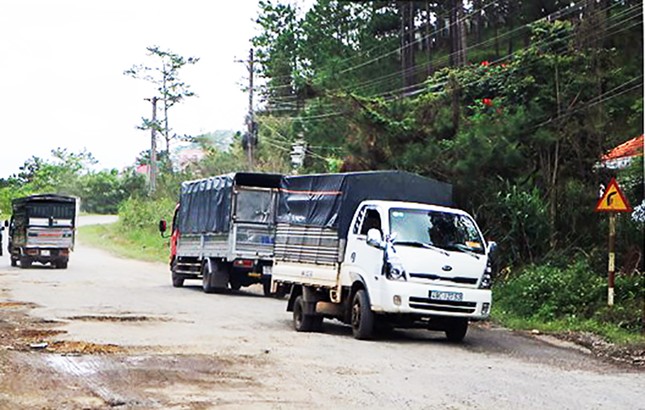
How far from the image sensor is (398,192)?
52.8 ft

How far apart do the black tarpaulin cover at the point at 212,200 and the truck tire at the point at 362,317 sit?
9473mm

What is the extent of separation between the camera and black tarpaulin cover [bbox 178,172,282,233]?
24094mm

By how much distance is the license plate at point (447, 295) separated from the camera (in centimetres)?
1412

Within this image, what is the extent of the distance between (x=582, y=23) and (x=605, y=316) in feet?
28.6

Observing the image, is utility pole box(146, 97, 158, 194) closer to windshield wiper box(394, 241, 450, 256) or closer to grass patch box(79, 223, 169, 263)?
grass patch box(79, 223, 169, 263)

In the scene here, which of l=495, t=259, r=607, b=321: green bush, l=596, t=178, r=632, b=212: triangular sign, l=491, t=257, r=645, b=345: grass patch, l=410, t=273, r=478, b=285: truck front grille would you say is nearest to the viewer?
l=410, t=273, r=478, b=285: truck front grille

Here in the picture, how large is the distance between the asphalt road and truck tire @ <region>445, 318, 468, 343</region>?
15 centimetres

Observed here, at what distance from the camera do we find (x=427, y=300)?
14102mm

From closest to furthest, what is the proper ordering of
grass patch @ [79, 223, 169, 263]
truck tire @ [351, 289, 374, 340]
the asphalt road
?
the asphalt road < truck tire @ [351, 289, 374, 340] < grass patch @ [79, 223, 169, 263]

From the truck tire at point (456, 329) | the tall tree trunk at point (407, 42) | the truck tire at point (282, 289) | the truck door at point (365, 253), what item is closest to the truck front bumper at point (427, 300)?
the truck door at point (365, 253)

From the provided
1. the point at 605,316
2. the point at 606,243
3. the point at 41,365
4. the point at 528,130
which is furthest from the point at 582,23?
the point at 41,365

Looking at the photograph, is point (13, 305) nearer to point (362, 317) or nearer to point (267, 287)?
point (267, 287)

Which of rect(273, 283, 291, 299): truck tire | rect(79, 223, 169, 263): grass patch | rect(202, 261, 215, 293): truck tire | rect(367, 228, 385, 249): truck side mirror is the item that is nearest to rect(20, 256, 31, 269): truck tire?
rect(79, 223, 169, 263): grass patch

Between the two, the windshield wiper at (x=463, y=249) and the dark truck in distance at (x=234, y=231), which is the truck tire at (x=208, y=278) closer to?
the dark truck in distance at (x=234, y=231)
